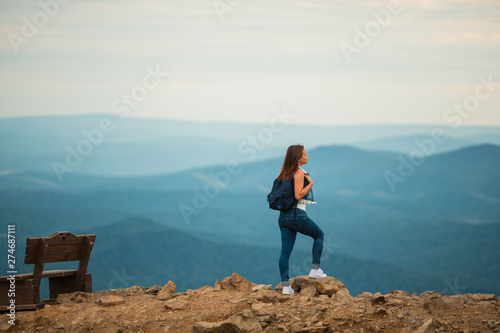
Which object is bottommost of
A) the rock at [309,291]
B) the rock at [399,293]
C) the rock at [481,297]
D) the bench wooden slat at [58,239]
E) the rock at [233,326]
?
the rock at [233,326]

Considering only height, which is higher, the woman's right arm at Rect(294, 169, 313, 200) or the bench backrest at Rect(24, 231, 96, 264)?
the woman's right arm at Rect(294, 169, 313, 200)

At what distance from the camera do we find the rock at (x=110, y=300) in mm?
10828

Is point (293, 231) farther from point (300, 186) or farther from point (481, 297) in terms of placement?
point (481, 297)

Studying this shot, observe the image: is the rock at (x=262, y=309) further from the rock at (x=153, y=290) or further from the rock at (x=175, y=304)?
the rock at (x=153, y=290)

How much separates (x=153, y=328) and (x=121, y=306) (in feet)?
4.17

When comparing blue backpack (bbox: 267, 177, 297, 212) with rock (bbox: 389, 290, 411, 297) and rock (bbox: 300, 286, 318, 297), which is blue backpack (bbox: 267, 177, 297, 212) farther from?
rock (bbox: 389, 290, 411, 297)

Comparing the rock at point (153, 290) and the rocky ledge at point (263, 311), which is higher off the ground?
the rock at point (153, 290)

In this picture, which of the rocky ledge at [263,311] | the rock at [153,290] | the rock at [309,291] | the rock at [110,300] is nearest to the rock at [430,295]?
the rocky ledge at [263,311]

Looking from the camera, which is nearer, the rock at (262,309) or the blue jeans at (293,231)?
the rock at (262,309)

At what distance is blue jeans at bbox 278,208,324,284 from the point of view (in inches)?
404

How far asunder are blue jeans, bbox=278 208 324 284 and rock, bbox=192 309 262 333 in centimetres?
148

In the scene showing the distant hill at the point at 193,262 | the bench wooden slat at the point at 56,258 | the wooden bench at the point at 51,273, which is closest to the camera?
the wooden bench at the point at 51,273

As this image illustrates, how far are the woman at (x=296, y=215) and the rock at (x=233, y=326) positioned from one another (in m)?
1.43

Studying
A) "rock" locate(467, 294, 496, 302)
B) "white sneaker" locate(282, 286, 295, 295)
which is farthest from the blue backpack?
"rock" locate(467, 294, 496, 302)
